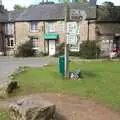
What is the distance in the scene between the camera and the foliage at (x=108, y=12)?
170 feet

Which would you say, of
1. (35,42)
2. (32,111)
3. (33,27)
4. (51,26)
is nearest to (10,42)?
(35,42)

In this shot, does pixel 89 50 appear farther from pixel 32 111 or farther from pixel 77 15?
pixel 32 111

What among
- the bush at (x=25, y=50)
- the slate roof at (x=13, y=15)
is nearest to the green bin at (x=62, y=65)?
the bush at (x=25, y=50)

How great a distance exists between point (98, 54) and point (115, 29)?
6.02 metres

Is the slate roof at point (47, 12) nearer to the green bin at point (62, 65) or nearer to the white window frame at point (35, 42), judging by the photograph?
the white window frame at point (35, 42)

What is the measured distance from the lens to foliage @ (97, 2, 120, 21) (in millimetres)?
51884

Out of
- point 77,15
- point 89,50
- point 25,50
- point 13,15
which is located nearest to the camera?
point 77,15

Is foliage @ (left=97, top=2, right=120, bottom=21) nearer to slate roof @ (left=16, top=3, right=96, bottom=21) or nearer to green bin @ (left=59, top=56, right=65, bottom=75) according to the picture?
slate roof @ (left=16, top=3, right=96, bottom=21)

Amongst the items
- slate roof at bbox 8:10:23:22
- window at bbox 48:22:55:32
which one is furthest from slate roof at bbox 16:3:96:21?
slate roof at bbox 8:10:23:22

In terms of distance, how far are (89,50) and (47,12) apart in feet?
37.8

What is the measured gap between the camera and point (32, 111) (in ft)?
32.5

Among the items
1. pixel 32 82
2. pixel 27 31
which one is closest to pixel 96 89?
pixel 32 82

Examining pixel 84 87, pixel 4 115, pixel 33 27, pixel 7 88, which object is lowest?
pixel 4 115

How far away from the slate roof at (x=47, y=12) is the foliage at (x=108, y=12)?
1.01m
